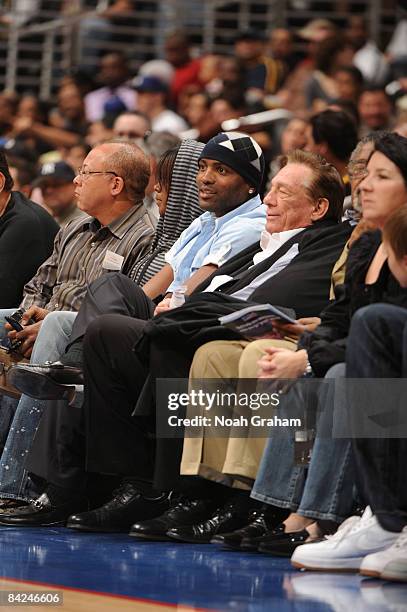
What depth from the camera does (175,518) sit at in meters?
4.79

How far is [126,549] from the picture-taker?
450 centimetres

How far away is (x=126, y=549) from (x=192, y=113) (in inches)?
260

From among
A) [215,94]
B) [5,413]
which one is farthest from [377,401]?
[215,94]

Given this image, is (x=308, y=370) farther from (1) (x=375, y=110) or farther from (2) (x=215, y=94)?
(2) (x=215, y=94)

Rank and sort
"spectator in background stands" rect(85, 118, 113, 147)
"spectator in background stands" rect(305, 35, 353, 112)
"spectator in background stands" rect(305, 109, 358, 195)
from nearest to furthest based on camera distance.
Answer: "spectator in background stands" rect(305, 109, 358, 195)
"spectator in background stands" rect(85, 118, 113, 147)
"spectator in background stands" rect(305, 35, 353, 112)

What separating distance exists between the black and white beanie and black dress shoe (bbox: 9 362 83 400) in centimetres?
113

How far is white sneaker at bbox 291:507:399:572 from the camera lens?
3.92 metres

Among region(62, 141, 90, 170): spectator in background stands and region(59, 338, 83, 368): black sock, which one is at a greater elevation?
region(62, 141, 90, 170): spectator in background stands

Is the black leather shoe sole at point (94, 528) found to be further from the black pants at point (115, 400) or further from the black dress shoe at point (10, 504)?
the black dress shoe at point (10, 504)

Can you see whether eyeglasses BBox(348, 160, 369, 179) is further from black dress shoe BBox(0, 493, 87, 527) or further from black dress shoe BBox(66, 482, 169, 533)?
black dress shoe BBox(0, 493, 87, 527)

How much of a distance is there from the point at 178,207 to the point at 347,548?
7.63 feet

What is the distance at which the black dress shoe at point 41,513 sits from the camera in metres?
5.19

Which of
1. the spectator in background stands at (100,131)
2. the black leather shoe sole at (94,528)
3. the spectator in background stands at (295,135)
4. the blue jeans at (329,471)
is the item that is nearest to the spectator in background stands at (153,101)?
the spectator in background stands at (100,131)

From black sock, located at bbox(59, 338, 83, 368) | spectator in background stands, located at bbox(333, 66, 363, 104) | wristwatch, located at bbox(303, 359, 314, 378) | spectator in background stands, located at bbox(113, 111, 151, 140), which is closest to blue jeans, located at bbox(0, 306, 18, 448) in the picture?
black sock, located at bbox(59, 338, 83, 368)
